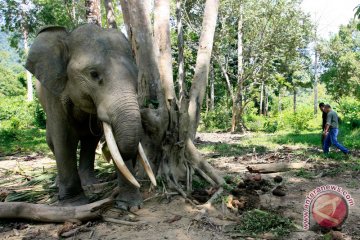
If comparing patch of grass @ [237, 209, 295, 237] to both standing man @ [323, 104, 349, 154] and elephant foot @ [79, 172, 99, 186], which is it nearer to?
elephant foot @ [79, 172, 99, 186]

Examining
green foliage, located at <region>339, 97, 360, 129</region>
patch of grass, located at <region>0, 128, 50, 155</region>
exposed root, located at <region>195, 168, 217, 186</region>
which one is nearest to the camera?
exposed root, located at <region>195, 168, 217, 186</region>

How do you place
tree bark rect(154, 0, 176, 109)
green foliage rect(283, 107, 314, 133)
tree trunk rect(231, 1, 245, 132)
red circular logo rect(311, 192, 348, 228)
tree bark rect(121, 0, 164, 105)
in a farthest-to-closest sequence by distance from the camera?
tree trunk rect(231, 1, 245, 132) → green foliage rect(283, 107, 314, 133) → tree bark rect(154, 0, 176, 109) → tree bark rect(121, 0, 164, 105) → red circular logo rect(311, 192, 348, 228)

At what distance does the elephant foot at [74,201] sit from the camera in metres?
5.36

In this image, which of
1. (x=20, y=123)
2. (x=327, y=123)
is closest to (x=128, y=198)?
(x=327, y=123)

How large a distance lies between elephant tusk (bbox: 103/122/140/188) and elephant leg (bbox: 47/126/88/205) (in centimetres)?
117

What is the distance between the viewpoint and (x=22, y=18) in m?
31.9

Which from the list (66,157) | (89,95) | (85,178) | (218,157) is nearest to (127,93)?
(89,95)

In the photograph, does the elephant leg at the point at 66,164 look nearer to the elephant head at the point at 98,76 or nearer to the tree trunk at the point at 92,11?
the elephant head at the point at 98,76

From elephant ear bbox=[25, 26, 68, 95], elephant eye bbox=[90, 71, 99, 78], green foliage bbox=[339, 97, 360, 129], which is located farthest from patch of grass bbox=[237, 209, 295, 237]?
green foliage bbox=[339, 97, 360, 129]

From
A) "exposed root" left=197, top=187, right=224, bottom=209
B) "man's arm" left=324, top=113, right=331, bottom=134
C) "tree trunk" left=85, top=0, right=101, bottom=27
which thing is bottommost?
"exposed root" left=197, top=187, right=224, bottom=209

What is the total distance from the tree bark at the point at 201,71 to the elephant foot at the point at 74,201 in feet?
6.92

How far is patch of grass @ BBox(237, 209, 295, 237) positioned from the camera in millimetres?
4371

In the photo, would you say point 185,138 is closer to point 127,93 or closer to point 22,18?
point 127,93

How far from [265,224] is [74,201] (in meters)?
2.62
